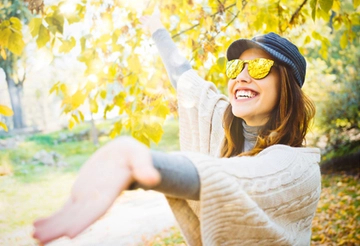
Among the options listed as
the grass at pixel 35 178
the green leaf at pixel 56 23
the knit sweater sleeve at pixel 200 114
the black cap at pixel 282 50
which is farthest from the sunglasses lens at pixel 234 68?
the grass at pixel 35 178

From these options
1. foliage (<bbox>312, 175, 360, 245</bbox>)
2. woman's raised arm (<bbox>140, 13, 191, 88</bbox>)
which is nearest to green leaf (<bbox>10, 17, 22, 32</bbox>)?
woman's raised arm (<bbox>140, 13, 191, 88</bbox>)

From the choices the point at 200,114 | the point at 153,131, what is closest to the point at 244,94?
the point at 200,114

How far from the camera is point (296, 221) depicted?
1.23 m

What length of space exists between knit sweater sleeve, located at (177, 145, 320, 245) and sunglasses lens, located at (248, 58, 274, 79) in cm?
40

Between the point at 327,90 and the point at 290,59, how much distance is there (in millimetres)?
6772

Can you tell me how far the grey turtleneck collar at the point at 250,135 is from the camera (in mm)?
1568

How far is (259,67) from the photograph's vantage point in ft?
4.81

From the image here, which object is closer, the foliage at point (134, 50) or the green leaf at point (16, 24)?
the green leaf at point (16, 24)

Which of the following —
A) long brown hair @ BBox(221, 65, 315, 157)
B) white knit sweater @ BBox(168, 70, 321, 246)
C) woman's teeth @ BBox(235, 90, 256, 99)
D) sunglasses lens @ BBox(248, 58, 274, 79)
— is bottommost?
white knit sweater @ BBox(168, 70, 321, 246)

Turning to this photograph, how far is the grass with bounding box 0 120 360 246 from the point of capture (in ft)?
15.1

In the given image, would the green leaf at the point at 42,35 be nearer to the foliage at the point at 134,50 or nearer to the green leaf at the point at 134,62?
the foliage at the point at 134,50

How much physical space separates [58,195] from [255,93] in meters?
7.29

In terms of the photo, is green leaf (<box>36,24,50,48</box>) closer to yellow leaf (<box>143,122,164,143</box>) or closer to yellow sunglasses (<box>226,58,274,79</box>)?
yellow leaf (<box>143,122,164,143</box>)

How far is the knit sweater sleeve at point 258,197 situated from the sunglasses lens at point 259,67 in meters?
0.40
